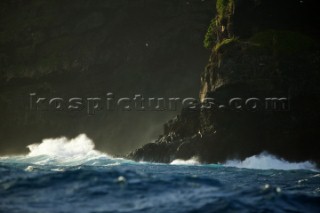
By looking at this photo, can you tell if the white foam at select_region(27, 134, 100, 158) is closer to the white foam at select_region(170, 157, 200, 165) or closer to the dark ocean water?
the white foam at select_region(170, 157, 200, 165)

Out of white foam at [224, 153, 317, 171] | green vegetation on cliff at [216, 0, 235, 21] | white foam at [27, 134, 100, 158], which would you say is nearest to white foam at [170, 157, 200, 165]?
white foam at [224, 153, 317, 171]

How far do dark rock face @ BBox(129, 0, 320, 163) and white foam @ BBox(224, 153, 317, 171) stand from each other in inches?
25.3


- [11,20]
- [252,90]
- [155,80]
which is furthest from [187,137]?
[11,20]

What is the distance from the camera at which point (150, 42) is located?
71.8 m

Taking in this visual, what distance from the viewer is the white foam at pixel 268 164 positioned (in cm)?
3572

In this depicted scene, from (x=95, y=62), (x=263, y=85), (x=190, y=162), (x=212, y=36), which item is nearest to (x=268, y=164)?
(x=263, y=85)

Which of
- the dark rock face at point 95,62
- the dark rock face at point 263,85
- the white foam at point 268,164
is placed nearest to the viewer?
the white foam at point 268,164

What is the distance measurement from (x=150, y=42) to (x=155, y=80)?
22.5ft

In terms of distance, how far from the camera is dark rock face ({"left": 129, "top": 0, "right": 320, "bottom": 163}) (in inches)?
1484

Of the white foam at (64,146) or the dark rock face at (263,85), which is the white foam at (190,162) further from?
the white foam at (64,146)

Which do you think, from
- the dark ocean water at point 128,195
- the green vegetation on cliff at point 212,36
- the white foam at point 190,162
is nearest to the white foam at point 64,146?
the green vegetation on cliff at point 212,36

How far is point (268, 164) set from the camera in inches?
1437

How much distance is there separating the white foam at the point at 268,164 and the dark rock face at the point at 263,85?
2.11ft

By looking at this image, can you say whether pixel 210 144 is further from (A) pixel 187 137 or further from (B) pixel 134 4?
(B) pixel 134 4
